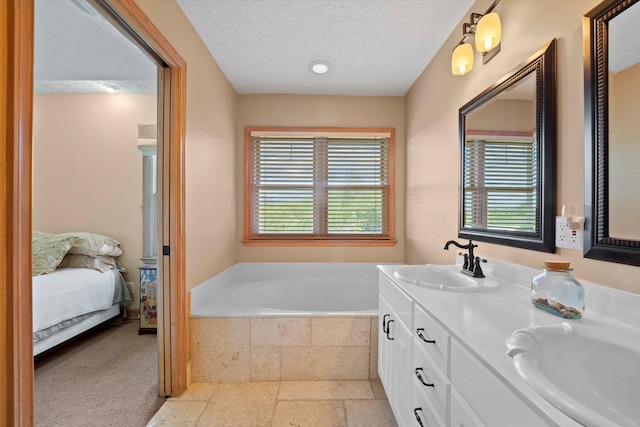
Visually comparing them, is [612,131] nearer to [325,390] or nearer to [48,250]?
[325,390]

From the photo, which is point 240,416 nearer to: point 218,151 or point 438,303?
point 438,303

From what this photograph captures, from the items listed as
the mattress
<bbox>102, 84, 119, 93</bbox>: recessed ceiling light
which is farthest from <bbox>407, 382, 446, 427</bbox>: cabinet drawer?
<bbox>102, 84, 119, 93</bbox>: recessed ceiling light

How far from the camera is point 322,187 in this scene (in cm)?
303

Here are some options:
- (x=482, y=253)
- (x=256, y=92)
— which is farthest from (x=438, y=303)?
(x=256, y=92)

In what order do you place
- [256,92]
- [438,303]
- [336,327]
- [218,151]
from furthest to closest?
1. [256,92]
2. [218,151]
3. [336,327]
4. [438,303]

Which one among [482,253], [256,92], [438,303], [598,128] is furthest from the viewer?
[256,92]

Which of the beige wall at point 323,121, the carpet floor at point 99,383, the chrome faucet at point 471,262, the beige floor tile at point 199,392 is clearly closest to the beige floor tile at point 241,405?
the beige floor tile at point 199,392

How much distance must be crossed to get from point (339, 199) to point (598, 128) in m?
2.23

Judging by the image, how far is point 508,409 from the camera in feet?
1.89

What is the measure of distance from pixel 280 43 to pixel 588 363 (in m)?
2.36

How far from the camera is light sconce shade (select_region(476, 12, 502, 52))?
137 cm

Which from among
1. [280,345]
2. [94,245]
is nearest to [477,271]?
[280,345]

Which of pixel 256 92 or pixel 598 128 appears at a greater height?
pixel 256 92

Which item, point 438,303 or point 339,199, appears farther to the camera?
point 339,199
